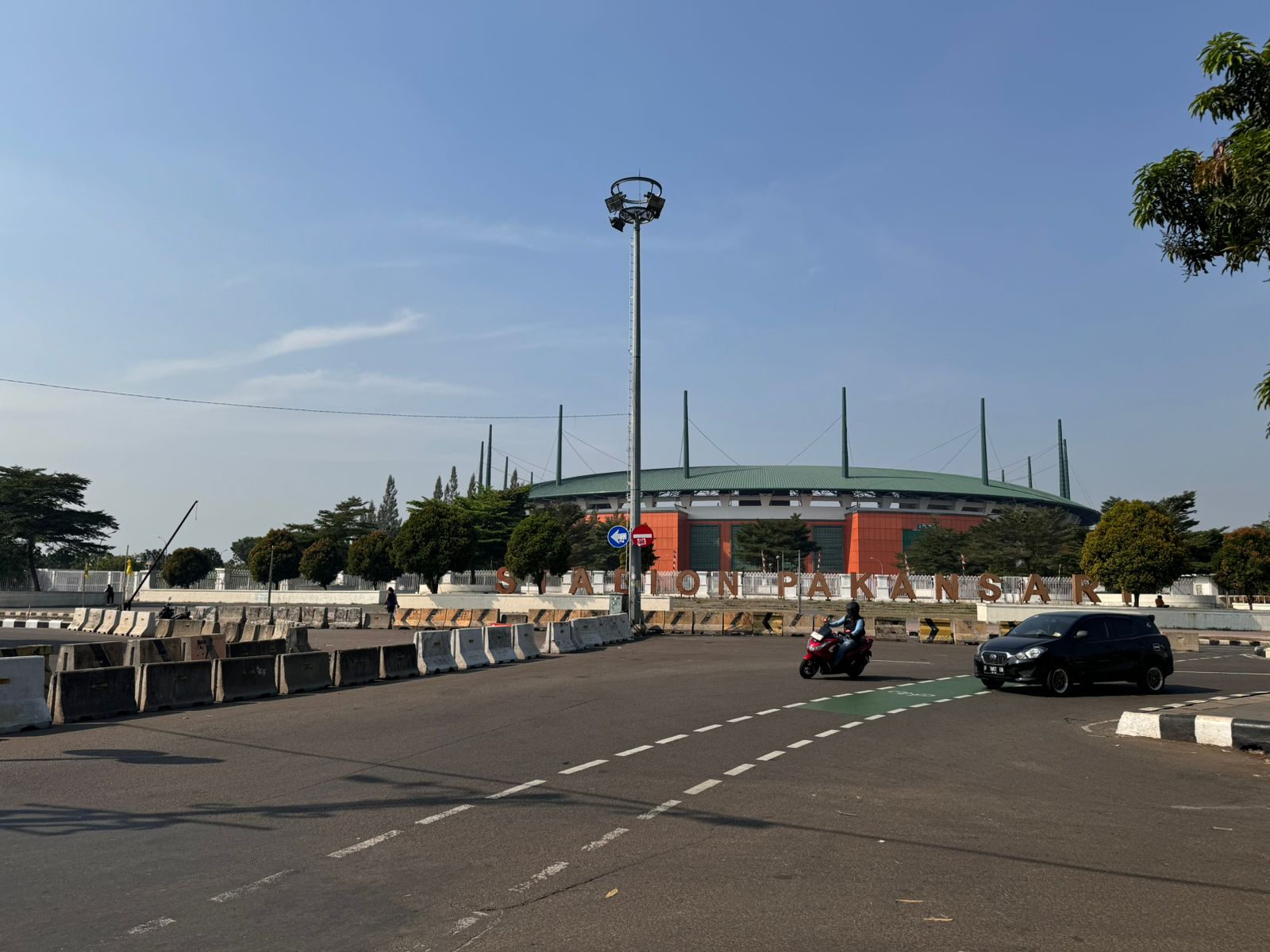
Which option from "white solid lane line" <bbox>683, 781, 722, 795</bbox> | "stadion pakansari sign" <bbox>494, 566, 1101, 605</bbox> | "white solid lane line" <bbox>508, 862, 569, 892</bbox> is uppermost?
"stadion pakansari sign" <bbox>494, 566, 1101, 605</bbox>

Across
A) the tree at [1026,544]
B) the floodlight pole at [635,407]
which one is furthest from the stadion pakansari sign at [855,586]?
the floodlight pole at [635,407]

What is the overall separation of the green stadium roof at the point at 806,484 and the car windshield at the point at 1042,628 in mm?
85771

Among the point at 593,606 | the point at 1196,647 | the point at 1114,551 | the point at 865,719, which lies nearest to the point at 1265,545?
the point at 1114,551

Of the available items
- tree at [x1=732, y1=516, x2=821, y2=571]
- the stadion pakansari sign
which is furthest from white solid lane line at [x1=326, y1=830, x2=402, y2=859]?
tree at [x1=732, y1=516, x2=821, y2=571]

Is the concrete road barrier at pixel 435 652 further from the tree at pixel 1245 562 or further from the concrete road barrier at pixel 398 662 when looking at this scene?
the tree at pixel 1245 562

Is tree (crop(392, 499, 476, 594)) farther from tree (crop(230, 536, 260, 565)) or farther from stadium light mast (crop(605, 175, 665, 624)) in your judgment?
tree (crop(230, 536, 260, 565))

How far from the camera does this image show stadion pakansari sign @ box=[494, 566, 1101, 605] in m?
50.4

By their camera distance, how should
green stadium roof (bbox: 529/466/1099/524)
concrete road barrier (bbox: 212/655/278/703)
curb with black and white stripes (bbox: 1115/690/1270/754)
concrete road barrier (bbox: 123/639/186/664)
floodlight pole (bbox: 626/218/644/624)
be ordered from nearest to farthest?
curb with black and white stripes (bbox: 1115/690/1270/754) < concrete road barrier (bbox: 212/655/278/703) < concrete road barrier (bbox: 123/639/186/664) < floodlight pole (bbox: 626/218/644/624) < green stadium roof (bbox: 529/466/1099/524)

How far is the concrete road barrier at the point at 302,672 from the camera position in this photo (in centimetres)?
1700

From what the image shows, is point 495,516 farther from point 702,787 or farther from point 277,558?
point 702,787

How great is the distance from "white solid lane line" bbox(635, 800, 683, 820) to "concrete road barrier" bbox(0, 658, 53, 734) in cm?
921

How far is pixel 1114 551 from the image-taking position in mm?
43156

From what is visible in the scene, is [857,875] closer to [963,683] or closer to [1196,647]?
[963,683]

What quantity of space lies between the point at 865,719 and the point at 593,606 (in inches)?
1544
